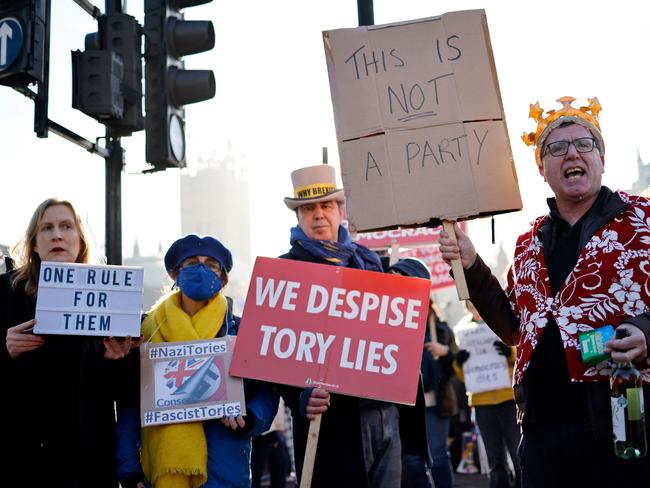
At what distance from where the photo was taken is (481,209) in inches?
154

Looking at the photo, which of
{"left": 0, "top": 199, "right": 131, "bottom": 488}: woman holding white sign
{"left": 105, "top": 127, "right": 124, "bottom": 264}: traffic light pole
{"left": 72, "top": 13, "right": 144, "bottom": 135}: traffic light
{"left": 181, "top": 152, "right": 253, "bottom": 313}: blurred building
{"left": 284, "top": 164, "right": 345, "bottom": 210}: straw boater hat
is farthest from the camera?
{"left": 181, "top": 152, "right": 253, "bottom": 313}: blurred building

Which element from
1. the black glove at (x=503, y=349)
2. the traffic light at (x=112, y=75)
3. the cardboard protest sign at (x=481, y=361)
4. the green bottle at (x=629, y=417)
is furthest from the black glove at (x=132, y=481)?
the black glove at (x=503, y=349)

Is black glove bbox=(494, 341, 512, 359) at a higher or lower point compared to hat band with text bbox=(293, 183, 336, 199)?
lower

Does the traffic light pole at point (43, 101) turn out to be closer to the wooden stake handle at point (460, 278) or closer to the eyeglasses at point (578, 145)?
the wooden stake handle at point (460, 278)

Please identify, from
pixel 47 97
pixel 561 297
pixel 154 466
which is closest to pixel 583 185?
pixel 561 297

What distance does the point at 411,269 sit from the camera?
187 inches

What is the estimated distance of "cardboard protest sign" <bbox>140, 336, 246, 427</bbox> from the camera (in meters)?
4.33

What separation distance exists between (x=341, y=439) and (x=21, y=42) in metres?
3.45

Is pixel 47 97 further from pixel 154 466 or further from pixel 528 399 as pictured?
pixel 528 399

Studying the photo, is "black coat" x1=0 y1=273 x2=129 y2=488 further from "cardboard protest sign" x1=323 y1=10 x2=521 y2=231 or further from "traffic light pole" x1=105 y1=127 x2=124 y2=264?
"traffic light pole" x1=105 y1=127 x2=124 y2=264

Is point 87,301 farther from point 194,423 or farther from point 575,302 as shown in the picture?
point 575,302

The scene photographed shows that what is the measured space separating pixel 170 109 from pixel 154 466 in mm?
3644

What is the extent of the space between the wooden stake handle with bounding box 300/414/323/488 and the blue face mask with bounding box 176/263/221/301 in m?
0.86

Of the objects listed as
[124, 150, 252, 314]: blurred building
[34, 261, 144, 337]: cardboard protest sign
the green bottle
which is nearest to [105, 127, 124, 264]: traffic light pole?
[34, 261, 144, 337]: cardboard protest sign
